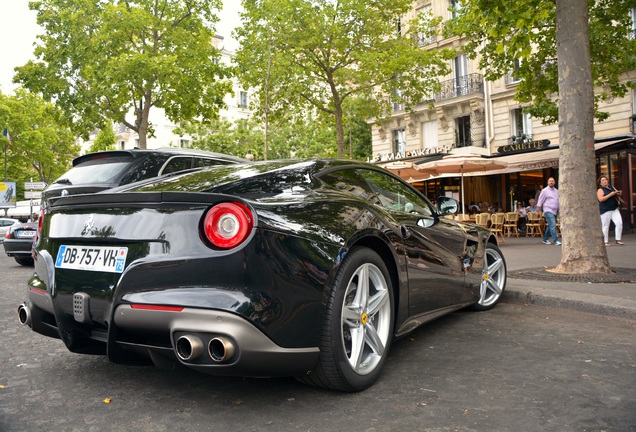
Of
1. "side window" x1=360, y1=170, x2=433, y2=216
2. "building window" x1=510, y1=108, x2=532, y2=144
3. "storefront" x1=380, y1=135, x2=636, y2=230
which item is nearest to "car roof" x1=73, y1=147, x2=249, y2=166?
"side window" x1=360, y1=170, x2=433, y2=216

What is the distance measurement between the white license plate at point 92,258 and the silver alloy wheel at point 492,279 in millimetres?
3487

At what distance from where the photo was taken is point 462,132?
28.2 metres

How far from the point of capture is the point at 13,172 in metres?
46.4

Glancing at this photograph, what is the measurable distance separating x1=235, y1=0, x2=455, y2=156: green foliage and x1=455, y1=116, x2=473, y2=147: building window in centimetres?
813

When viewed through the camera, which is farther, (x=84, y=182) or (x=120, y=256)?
(x=84, y=182)

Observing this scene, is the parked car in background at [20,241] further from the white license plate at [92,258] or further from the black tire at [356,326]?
the black tire at [356,326]

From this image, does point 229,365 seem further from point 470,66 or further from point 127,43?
point 470,66

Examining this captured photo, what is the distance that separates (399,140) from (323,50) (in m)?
13.8

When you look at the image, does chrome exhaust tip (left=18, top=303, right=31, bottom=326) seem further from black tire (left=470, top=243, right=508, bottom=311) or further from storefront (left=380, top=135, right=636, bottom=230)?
storefront (left=380, top=135, right=636, bottom=230)

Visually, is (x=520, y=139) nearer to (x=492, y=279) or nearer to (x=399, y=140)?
(x=399, y=140)

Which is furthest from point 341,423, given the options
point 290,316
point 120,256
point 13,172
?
point 13,172

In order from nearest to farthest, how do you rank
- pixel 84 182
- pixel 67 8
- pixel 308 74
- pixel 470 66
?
pixel 84 182
pixel 308 74
pixel 67 8
pixel 470 66

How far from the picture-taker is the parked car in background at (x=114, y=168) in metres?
6.70

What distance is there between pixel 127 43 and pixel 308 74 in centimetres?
741
